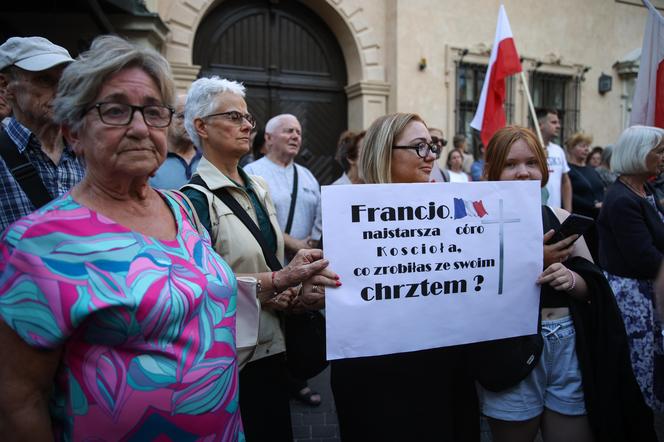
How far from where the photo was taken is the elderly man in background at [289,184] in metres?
4.38

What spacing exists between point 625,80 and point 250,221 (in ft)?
39.9

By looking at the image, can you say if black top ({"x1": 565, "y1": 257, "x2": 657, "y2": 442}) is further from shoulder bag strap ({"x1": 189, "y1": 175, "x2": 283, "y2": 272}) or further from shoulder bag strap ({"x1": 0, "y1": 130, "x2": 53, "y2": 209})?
shoulder bag strap ({"x1": 0, "y1": 130, "x2": 53, "y2": 209})

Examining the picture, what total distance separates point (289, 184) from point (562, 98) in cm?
929

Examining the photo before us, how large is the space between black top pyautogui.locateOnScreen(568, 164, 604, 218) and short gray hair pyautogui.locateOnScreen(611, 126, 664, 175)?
135 inches

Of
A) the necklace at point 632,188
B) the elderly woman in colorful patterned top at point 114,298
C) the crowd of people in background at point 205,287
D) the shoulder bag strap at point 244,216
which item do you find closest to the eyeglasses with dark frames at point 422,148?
the crowd of people in background at point 205,287

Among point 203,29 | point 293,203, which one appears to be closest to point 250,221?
point 293,203

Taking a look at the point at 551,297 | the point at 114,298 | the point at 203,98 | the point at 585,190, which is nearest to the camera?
the point at 114,298

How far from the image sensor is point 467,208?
6.38ft

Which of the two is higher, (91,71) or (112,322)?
(91,71)

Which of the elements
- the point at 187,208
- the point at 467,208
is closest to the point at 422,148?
the point at 467,208

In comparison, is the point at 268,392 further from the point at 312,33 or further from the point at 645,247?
the point at 312,33

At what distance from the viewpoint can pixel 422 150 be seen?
2211mm

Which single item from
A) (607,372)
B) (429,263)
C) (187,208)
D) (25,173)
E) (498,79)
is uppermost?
(498,79)

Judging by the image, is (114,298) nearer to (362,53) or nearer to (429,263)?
(429,263)
